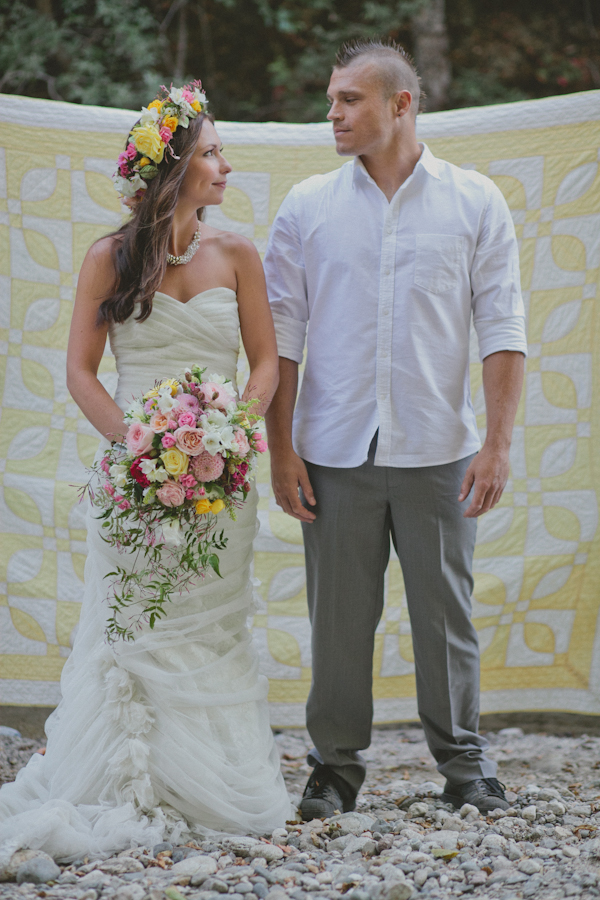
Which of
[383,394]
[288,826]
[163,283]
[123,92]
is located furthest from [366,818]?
[123,92]

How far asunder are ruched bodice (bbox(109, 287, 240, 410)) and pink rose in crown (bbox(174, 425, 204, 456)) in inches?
17.2

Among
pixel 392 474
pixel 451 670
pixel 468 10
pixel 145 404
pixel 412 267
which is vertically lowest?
pixel 451 670

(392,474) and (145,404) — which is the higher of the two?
(145,404)

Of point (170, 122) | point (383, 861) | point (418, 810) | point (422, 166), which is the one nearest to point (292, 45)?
point (422, 166)

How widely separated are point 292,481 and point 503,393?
73cm

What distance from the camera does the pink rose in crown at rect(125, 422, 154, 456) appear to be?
230 centimetres

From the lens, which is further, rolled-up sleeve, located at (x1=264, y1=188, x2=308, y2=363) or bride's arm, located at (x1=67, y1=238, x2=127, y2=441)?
rolled-up sleeve, located at (x1=264, y1=188, x2=308, y2=363)

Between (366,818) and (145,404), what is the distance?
1.38 meters

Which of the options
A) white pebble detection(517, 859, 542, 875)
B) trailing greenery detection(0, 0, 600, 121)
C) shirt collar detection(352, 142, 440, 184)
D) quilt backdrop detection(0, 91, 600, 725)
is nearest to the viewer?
white pebble detection(517, 859, 542, 875)

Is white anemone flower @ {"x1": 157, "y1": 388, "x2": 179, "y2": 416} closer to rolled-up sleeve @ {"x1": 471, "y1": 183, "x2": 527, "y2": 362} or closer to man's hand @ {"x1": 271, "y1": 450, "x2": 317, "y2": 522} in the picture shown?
man's hand @ {"x1": 271, "y1": 450, "x2": 317, "y2": 522}

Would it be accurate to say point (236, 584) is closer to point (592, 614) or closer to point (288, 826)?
point (288, 826)

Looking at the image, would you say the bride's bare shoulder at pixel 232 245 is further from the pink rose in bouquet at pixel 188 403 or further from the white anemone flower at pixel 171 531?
the white anemone flower at pixel 171 531

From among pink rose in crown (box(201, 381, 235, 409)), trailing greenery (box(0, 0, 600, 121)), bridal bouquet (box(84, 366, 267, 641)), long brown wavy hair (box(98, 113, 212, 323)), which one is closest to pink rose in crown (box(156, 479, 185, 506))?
bridal bouquet (box(84, 366, 267, 641))

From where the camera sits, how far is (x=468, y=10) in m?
7.17
